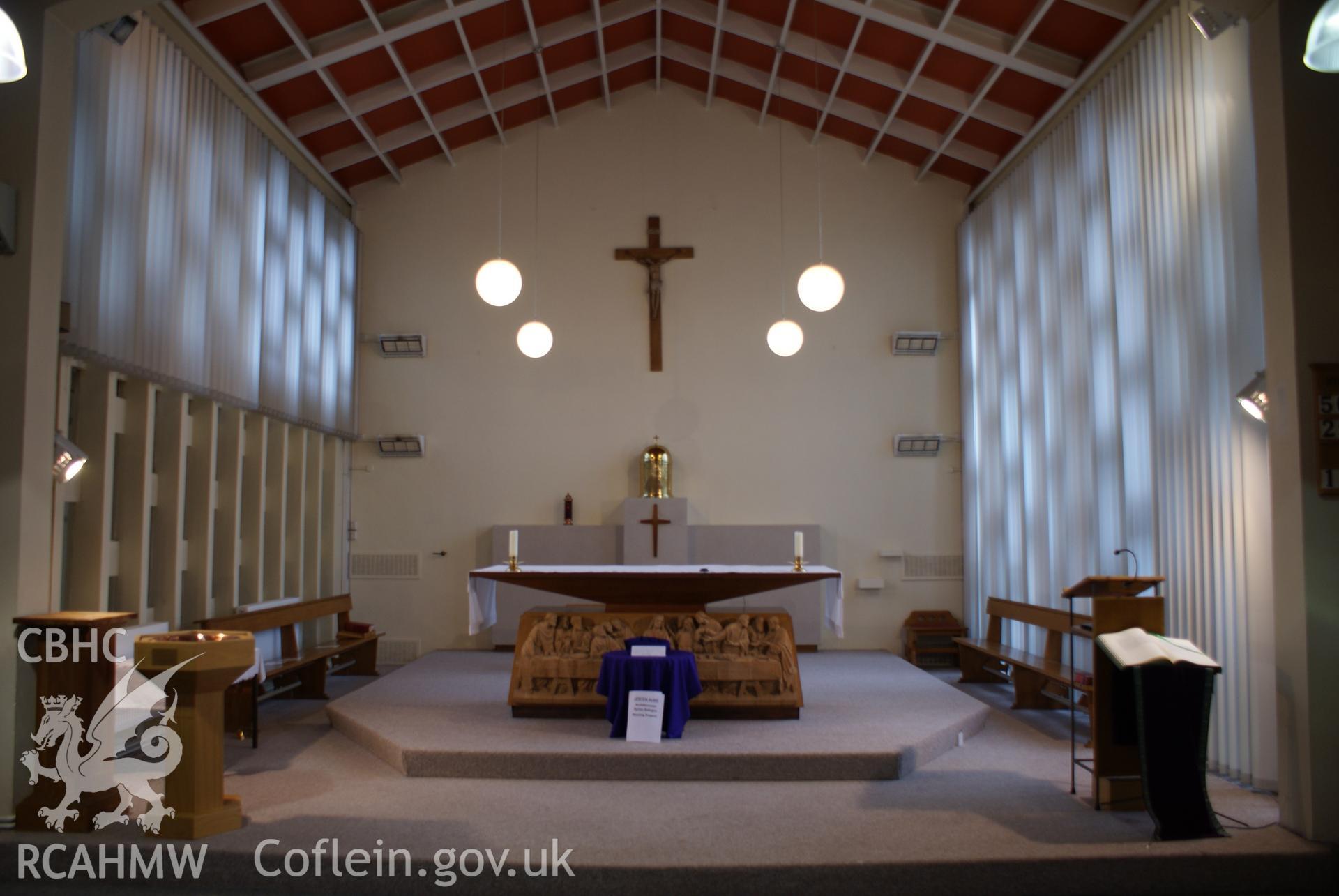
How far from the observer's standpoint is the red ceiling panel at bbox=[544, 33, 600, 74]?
8609mm

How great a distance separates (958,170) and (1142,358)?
3958 mm

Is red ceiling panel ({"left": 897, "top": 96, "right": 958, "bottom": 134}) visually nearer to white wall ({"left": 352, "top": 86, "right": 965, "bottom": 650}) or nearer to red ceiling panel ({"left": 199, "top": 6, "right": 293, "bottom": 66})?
white wall ({"left": 352, "top": 86, "right": 965, "bottom": 650})

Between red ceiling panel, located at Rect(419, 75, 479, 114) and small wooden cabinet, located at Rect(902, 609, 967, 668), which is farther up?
red ceiling panel, located at Rect(419, 75, 479, 114)

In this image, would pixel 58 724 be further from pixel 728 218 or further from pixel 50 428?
pixel 728 218

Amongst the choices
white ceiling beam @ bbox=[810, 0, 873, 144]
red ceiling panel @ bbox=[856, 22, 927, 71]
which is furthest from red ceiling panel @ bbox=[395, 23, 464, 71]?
red ceiling panel @ bbox=[856, 22, 927, 71]

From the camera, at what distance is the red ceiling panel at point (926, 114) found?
859cm

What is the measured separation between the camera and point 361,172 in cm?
952

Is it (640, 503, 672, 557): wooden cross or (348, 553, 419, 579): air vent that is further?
(348, 553, 419, 579): air vent

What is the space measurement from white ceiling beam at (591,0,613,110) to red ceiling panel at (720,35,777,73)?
1099mm

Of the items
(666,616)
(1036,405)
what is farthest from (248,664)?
(1036,405)

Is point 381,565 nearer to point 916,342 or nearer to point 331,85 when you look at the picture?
point 331,85

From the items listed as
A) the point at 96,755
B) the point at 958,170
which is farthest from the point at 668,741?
the point at 958,170

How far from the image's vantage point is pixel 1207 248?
532 centimetres

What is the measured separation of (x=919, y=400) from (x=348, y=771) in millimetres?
6439
